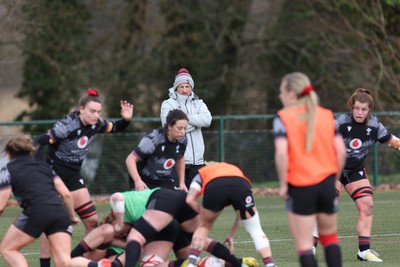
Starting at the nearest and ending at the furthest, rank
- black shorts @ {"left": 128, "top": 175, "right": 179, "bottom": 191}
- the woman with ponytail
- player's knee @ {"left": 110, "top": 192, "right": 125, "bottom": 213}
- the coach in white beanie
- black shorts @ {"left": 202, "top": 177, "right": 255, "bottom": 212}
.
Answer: black shorts @ {"left": 202, "top": 177, "right": 255, "bottom": 212}
player's knee @ {"left": 110, "top": 192, "right": 125, "bottom": 213}
the woman with ponytail
black shorts @ {"left": 128, "top": 175, "right": 179, "bottom": 191}
the coach in white beanie

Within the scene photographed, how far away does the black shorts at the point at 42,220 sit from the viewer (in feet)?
27.7

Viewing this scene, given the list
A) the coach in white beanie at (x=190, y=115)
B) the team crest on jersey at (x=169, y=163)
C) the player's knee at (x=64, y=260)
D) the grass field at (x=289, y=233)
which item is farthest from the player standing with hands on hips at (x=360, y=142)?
the player's knee at (x=64, y=260)

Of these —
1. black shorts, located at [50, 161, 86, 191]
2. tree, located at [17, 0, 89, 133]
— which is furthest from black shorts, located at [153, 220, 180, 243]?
tree, located at [17, 0, 89, 133]

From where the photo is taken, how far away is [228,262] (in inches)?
360

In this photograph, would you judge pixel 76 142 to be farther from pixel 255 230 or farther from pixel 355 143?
pixel 355 143

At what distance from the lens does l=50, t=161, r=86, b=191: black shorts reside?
399 inches

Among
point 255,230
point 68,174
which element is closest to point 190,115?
point 68,174

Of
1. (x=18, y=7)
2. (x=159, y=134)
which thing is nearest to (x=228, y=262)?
(x=159, y=134)

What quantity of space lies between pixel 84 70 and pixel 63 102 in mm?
1128

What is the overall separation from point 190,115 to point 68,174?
181 cm

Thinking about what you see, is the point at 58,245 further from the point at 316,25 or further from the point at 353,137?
the point at 316,25

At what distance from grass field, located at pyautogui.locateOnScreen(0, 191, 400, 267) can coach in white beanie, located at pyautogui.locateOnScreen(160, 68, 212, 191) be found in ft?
3.41

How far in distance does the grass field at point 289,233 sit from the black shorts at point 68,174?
0.92 m

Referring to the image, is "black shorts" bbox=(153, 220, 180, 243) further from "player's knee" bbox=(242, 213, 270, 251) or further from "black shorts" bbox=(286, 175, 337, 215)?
"black shorts" bbox=(286, 175, 337, 215)
